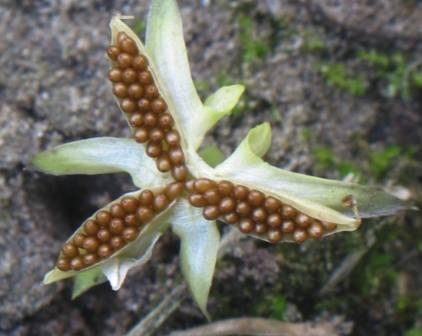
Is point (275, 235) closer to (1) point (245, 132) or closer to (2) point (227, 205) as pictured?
(2) point (227, 205)

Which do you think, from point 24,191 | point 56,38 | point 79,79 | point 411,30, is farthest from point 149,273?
point 411,30

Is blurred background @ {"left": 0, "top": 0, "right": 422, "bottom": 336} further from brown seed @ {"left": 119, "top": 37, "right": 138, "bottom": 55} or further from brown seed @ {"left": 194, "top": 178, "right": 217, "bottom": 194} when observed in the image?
brown seed @ {"left": 119, "top": 37, "right": 138, "bottom": 55}

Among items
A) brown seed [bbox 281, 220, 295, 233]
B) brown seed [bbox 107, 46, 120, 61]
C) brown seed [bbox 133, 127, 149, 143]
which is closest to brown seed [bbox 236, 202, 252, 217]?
brown seed [bbox 281, 220, 295, 233]

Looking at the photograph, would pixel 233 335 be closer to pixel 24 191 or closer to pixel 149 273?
pixel 149 273

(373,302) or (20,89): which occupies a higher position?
(20,89)

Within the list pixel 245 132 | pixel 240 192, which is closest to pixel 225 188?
pixel 240 192

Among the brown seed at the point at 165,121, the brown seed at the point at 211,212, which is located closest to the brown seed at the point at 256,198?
the brown seed at the point at 211,212
